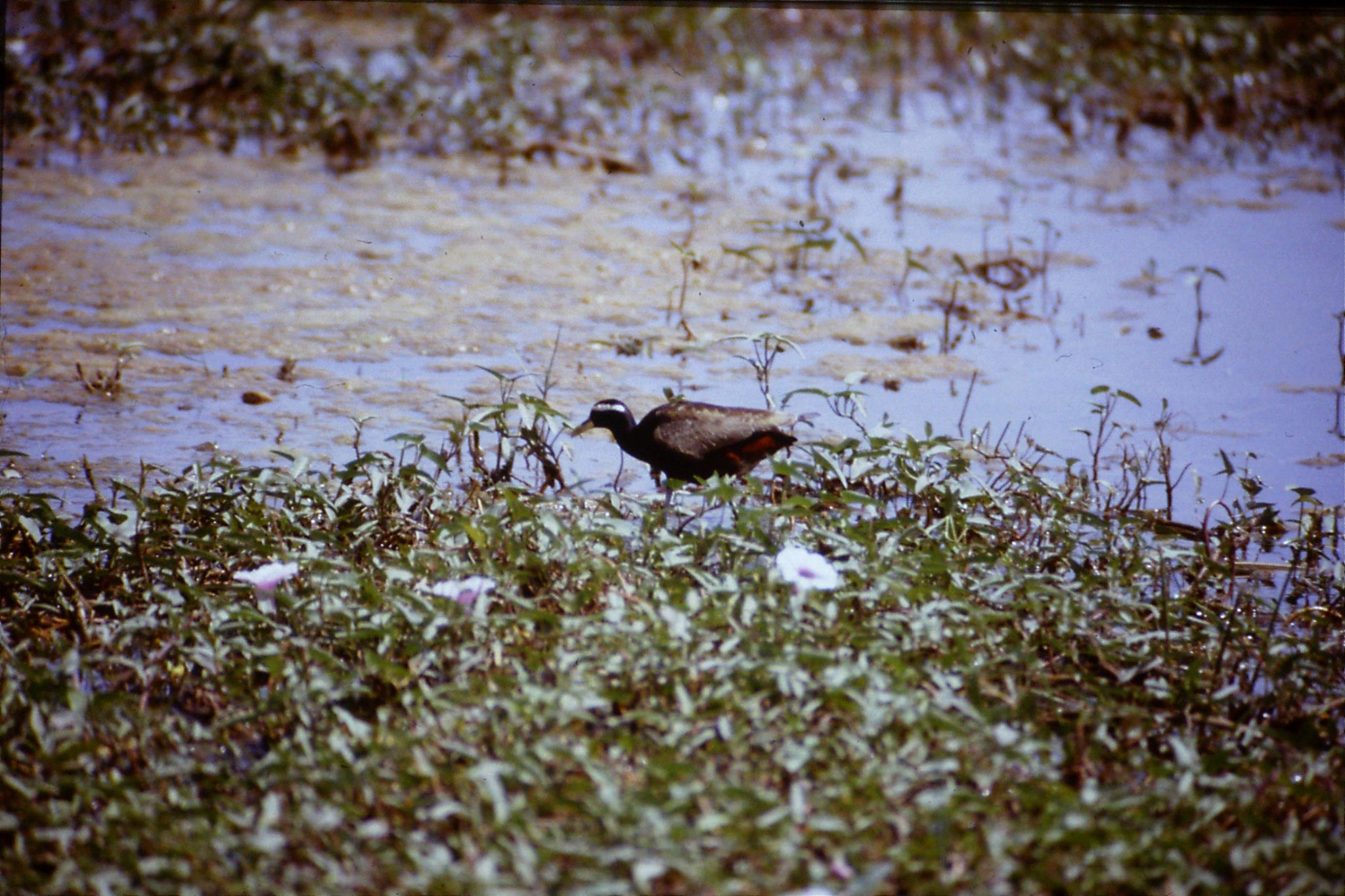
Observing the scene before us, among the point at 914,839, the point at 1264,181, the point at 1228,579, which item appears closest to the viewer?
the point at 914,839

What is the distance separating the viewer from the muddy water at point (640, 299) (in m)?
4.08

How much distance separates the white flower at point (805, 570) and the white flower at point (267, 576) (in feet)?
3.47

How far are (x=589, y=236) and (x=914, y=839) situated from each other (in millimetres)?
4203

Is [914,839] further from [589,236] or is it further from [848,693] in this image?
[589,236]

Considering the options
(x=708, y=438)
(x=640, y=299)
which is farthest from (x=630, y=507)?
(x=640, y=299)

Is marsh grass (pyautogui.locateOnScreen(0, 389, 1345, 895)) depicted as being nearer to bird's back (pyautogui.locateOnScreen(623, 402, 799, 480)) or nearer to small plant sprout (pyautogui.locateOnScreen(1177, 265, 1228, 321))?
bird's back (pyautogui.locateOnScreen(623, 402, 799, 480))

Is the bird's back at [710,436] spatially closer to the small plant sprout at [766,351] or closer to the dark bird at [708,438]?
the dark bird at [708,438]

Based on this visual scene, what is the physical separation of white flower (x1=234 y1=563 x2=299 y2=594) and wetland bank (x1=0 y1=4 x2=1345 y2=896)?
0.06 metres

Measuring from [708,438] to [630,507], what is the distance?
0.29 m

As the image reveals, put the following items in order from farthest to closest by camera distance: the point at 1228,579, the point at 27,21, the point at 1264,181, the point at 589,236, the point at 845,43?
1. the point at 845,43
2. the point at 27,21
3. the point at 1264,181
4. the point at 589,236
5. the point at 1228,579

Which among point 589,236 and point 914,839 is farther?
point 589,236

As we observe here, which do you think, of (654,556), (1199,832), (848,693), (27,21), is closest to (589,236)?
(654,556)

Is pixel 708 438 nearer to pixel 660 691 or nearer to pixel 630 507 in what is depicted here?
pixel 630 507

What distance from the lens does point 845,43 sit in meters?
10.4
